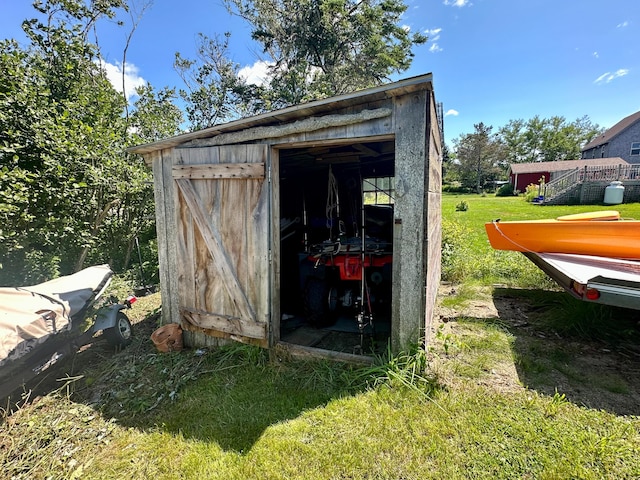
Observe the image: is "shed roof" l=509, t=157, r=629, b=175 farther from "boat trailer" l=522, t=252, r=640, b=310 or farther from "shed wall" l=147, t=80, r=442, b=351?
"shed wall" l=147, t=80, r=442, b=351

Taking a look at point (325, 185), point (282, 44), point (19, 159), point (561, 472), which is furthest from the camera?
point (282, 44)

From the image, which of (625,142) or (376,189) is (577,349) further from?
(625,142)

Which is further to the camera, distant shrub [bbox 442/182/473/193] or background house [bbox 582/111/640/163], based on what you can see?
distant shrub [bbox 442/182/473/193]

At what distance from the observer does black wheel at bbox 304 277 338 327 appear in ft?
13.4

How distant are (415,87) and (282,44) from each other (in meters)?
15.2

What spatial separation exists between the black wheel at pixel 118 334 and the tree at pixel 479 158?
144ft

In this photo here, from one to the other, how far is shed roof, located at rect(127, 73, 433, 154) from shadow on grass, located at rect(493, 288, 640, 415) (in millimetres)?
2831

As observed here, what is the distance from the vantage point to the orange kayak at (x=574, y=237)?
154 inches

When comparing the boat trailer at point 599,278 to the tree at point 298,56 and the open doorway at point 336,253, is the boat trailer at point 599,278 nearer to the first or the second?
the open doorway at point 336,253

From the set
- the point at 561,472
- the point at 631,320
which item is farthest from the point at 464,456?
the point at 631,320

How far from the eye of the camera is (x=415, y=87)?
2.58 meters

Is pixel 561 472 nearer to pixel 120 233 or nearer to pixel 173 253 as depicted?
pixel 173 253

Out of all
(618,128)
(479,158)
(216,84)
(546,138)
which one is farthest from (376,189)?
(546,138)

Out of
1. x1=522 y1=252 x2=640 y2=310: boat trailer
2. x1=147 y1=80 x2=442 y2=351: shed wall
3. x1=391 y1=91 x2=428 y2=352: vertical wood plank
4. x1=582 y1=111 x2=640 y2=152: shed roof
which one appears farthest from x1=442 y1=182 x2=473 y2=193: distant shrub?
x1=391 y1=91 x2=428 y2=352: vertical wood plank
